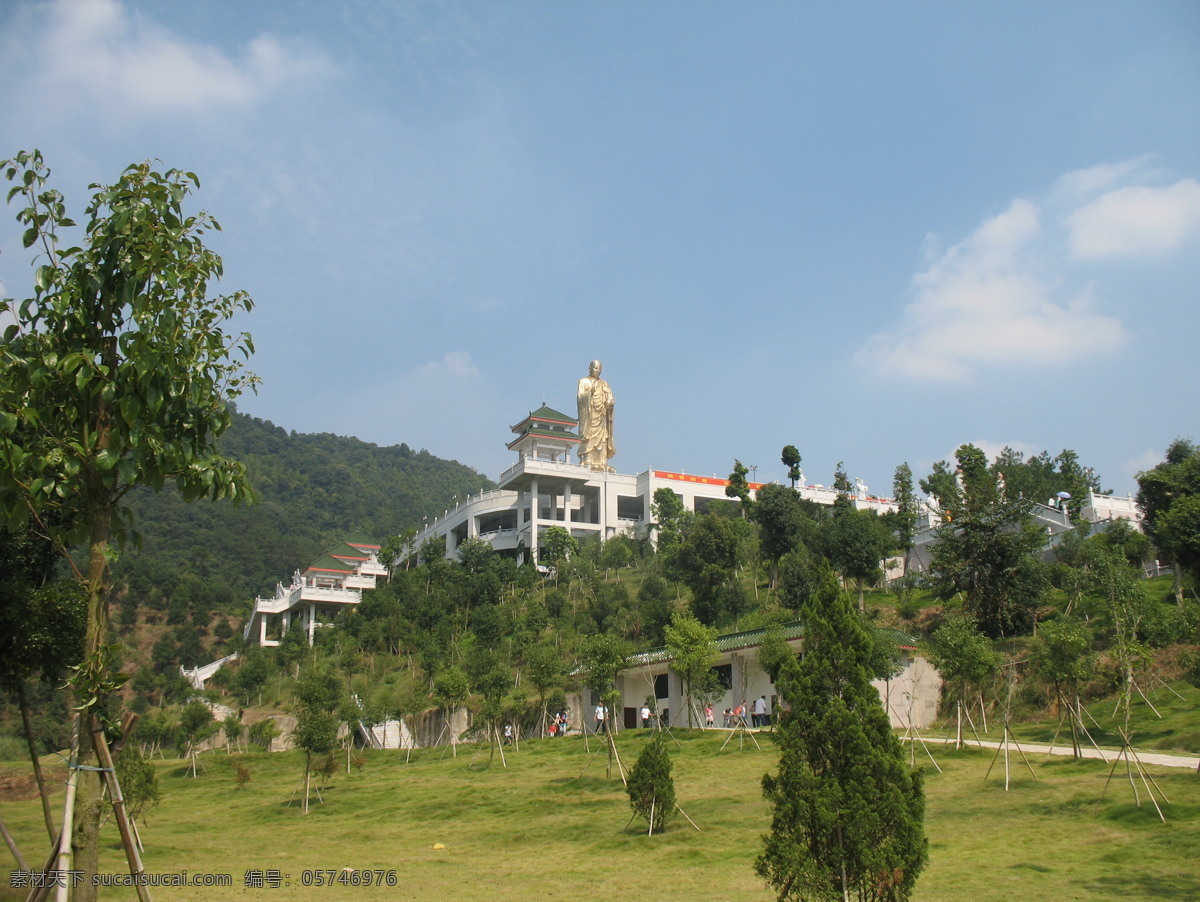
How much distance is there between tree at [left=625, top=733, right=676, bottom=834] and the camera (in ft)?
48.9

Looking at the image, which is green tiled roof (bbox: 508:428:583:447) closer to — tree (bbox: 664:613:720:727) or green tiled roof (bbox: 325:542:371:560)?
green tiled roof (bbox: 325:542:371:560)

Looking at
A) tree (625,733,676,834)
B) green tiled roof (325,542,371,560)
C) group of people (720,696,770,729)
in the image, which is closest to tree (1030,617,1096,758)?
tree (625,733,676,834)

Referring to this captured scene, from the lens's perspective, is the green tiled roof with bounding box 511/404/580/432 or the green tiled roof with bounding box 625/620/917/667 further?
the green tiled roof with bounding box 511/404/580/432

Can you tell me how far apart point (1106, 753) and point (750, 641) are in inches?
397

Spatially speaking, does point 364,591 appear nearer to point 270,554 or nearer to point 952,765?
point 270,554

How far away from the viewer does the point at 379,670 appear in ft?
134

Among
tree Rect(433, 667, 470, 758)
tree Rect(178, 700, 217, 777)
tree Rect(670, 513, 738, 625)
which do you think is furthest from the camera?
tree Rect(670, 513, 738, 625)

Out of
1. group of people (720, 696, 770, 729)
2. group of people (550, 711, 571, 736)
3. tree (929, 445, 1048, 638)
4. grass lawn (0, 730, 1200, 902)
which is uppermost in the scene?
tree (929, 445, 1048, 638)

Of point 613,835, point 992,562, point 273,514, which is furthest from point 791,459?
point 273,514

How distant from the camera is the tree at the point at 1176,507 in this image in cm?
2520

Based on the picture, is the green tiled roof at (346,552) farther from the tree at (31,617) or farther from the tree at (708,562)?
the tree at (31,617)

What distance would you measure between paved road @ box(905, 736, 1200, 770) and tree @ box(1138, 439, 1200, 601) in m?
8.33

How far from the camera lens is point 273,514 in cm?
8925

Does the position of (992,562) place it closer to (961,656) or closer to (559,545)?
(961,656)
